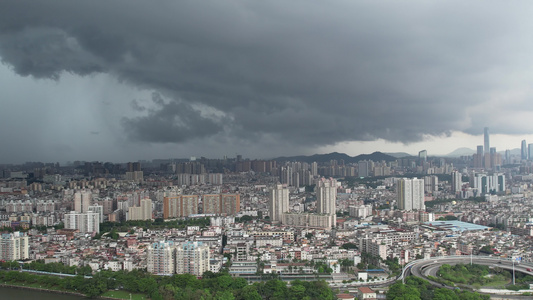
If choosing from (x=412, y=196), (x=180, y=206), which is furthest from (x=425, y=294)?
(x=412, y=196)

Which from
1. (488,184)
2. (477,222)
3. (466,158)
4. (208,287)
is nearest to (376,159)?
(466,158)

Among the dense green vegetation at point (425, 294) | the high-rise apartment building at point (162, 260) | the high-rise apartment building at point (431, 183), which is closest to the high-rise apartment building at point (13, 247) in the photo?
the high-rise apartment building at point (162, 260)

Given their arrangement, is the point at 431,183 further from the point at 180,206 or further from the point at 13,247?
the point at 13,247

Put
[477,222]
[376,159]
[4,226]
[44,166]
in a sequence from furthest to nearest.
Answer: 1. [376,159]
2. [44,166]
3. [477,222]
4. [4,226]

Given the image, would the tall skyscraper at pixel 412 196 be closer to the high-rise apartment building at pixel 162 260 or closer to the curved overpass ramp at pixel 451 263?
the curved overpass ramp at pixel 451 263

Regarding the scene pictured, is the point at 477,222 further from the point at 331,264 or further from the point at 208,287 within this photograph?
the point at 208,287

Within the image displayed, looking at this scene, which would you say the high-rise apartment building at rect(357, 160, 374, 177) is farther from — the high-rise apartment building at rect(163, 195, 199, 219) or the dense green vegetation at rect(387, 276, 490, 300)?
the dense green vegetation at rect(387, 276, 490, 300)
